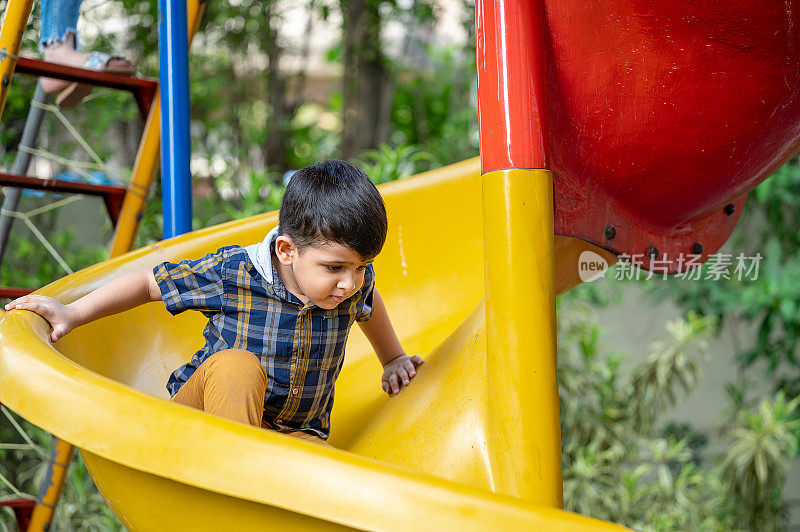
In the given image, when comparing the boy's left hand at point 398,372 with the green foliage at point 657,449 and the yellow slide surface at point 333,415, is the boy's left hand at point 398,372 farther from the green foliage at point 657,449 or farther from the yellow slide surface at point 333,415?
the green foliage at point 657,449

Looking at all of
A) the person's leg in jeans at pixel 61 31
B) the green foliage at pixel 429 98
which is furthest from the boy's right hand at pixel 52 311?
the green foliage at pixel 429 98

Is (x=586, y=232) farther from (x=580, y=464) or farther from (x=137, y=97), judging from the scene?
(x=580, y=464)

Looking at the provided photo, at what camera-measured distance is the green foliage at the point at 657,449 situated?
7.61 feet

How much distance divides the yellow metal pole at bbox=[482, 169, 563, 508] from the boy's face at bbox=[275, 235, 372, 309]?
176 mm

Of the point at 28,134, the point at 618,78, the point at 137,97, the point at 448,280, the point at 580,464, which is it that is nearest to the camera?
the point at 618,78

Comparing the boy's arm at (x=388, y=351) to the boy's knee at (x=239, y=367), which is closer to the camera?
the boy's knee at (x=239, y=367)

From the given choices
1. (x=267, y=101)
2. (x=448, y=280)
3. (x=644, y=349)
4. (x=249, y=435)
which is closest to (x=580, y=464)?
(x=448, y=280)

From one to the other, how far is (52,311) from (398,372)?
1.67ft

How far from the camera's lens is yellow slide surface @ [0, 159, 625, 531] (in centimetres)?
64

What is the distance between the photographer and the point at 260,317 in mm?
1049

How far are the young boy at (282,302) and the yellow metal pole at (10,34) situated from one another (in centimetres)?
58

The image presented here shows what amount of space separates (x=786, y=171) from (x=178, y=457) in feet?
7.19

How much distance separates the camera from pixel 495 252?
2.84ft

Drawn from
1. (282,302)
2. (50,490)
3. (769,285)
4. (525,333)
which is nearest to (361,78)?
(769,285)
